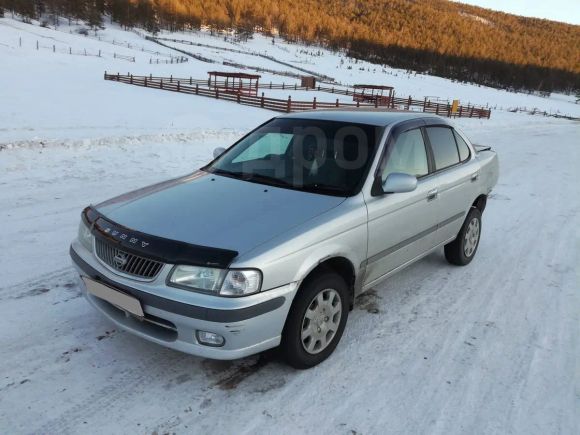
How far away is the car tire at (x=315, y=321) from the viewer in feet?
9.32

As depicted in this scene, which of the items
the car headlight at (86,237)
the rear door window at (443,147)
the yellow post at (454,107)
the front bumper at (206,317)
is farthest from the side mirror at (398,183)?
the yellow post at (454,107)

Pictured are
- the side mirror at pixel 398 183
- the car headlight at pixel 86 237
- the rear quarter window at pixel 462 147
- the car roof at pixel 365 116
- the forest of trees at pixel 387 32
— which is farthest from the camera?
the forest of trees at pixel 387 32

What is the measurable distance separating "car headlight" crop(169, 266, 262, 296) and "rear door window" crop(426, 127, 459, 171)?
2.41 meters

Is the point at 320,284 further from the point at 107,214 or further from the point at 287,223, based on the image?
the point at 107,214

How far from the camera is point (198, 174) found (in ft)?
13.1

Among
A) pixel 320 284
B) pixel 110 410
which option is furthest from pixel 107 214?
pixel 320 284

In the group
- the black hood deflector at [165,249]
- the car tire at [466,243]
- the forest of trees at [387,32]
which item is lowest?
the car tire at [466,243]

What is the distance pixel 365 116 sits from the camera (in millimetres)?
4039

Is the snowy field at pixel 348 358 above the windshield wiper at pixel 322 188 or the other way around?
the other way around

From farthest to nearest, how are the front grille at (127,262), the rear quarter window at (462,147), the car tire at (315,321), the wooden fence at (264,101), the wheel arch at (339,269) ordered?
the wooden fence at (264,101)
the rear quarter window at (462,147)
the wheel arch at (339,269)
the car tire at (315,321)
the front grille at (127,262)

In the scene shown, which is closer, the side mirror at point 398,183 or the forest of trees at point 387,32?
the side mirror at point 398,183

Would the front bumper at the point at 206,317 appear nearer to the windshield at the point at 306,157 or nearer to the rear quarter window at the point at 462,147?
the windshield at the point at 306,157

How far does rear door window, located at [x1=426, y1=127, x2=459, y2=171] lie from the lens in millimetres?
4301

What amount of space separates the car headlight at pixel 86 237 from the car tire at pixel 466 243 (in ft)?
11.4
